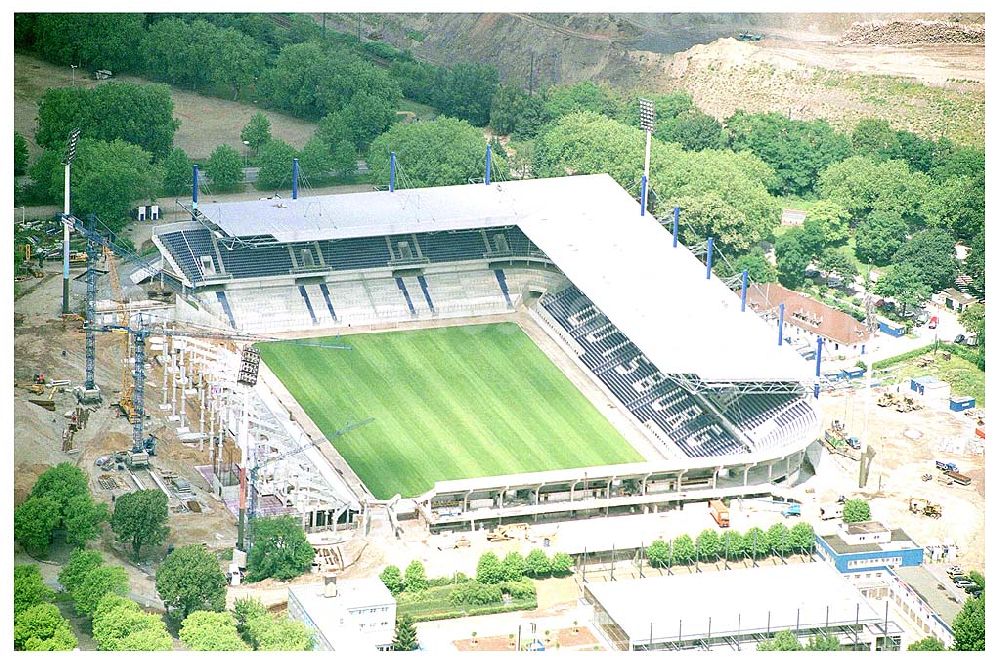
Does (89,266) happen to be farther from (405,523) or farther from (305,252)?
(405,523)

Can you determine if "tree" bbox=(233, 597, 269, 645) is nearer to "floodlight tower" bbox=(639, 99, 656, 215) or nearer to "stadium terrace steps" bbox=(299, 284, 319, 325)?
"stadium terrace steps" bbox=(299, 284, 319, 325)

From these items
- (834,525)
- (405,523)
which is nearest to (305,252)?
(405,523)

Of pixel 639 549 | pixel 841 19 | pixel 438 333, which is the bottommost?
pixel 639 549

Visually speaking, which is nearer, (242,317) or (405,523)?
(405,523)

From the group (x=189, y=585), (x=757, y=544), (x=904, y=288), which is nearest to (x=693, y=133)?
(x=904, y=288)

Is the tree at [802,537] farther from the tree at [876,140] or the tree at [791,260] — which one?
the tree at [876,140]

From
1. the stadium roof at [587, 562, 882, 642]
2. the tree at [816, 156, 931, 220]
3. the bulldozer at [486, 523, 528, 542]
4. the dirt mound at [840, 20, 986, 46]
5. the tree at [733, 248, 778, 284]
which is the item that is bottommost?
the stadium roof at [587, 562, 882, 642]

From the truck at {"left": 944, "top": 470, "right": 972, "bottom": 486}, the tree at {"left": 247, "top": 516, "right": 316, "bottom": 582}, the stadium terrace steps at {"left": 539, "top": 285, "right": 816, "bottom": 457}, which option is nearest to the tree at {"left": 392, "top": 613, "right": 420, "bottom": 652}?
the tree at {"left": 247, "top": 516, "right": 316, "bottom": 582}
